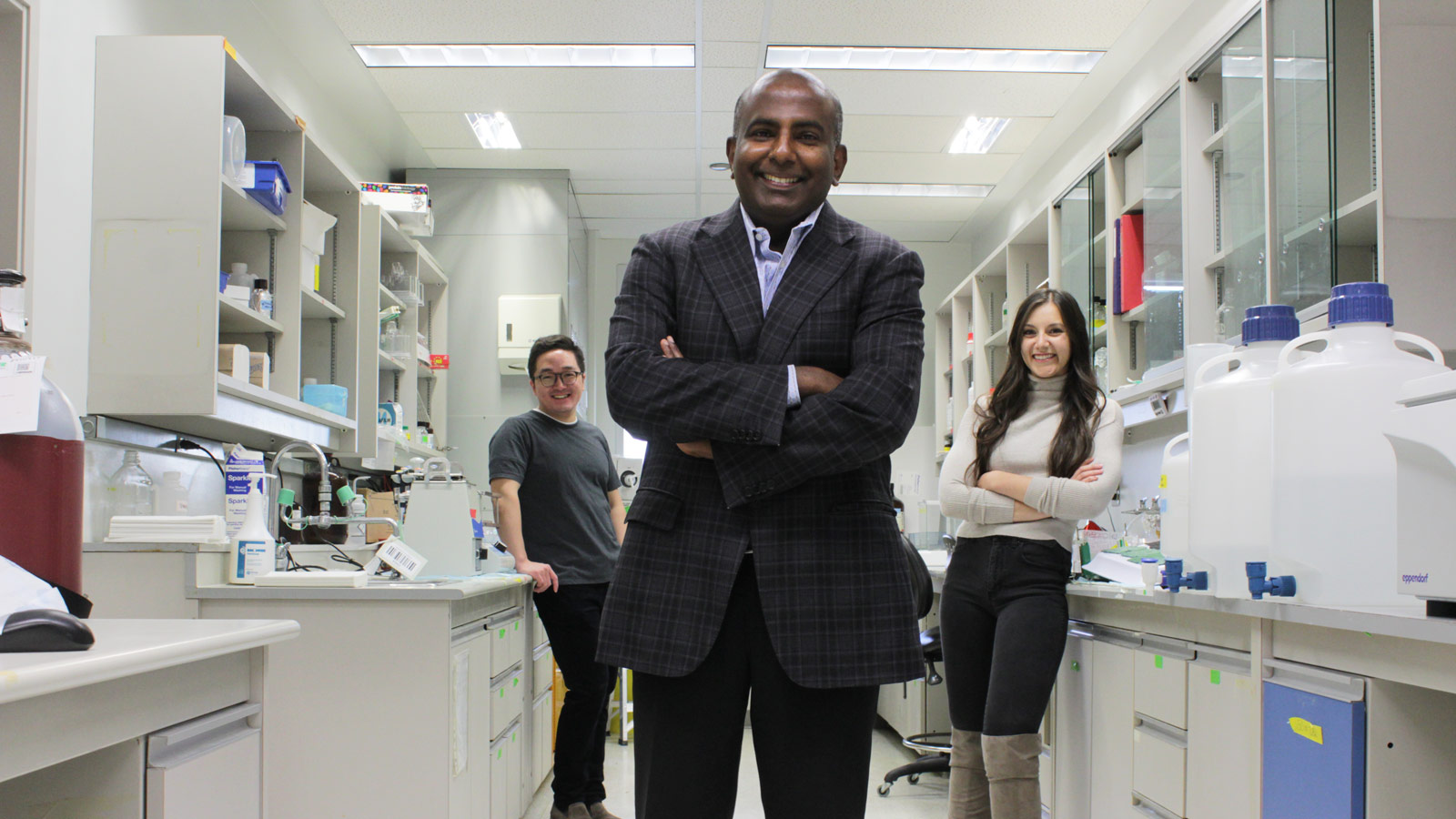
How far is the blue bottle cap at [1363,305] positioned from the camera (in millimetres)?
1438

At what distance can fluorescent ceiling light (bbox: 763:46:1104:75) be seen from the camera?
4.46 metres

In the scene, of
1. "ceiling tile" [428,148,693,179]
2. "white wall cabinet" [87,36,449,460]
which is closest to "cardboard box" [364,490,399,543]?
"white wall cabinet" [87,36,449,460]

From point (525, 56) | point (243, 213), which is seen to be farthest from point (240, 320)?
point (525, 56)

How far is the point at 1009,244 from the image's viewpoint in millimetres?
5367

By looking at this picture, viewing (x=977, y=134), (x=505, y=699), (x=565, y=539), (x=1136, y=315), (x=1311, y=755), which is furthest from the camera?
(x=977, y=134)

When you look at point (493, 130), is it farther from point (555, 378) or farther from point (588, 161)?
point (555, 378)

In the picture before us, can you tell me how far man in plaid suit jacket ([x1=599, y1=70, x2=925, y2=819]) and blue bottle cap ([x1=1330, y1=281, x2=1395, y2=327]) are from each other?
0.64 meters

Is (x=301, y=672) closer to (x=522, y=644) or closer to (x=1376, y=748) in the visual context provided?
(x=522, y=644)

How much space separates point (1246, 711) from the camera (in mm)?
1675

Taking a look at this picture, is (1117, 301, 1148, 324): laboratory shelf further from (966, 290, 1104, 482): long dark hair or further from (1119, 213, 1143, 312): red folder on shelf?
(966, 290, 1104, 482): long dark hair

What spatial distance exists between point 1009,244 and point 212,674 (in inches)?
188

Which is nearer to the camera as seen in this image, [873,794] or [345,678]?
[345,678]

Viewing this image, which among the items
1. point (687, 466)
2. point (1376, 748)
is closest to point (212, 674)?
point (687, 466)

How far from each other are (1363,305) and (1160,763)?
1.00m
